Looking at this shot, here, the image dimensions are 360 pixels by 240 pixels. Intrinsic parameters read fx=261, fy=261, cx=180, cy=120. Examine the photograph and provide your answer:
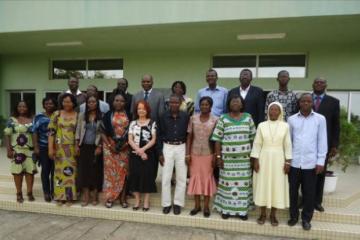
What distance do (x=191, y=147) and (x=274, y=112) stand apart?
3.64ft

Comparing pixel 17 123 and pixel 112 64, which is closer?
pixel 17 123

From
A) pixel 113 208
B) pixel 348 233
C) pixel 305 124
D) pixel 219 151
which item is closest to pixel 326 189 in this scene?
pixel 348 233

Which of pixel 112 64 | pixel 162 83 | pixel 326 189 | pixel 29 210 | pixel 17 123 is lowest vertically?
pixel 29 210

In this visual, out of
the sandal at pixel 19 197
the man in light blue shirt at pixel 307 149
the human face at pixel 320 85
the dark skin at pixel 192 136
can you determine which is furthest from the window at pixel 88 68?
the man in light blue shirt at pixel 307 149

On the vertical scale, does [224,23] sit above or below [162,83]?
above

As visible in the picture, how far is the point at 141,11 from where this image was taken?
213 inches

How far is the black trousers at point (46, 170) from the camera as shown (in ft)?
12.4

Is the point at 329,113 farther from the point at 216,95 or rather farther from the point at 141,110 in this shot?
the point at 141,110

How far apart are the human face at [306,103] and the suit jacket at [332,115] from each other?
38 centimetres

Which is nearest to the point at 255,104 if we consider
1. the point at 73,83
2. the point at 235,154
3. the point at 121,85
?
the point at 235,154

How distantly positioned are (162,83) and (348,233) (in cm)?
563

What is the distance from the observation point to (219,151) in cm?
326

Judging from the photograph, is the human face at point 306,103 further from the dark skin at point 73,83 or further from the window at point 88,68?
the window at point 88,68

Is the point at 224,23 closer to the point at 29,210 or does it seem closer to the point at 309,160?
the point at 309,160
